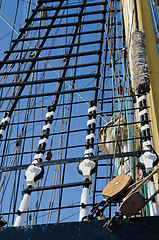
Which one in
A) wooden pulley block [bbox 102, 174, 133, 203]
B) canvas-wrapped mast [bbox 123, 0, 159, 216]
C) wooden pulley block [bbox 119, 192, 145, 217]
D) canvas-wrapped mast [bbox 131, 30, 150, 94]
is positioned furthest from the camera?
canvas-wrapped mast [bbox 131, 30, 150, 94]

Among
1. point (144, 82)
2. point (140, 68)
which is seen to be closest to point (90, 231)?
point (144, 82)

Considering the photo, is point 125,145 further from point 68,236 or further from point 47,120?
point 68,236

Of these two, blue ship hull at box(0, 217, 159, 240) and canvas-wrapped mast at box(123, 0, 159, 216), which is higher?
canvas-wrapped mast at box(123, 0, 159, 216)

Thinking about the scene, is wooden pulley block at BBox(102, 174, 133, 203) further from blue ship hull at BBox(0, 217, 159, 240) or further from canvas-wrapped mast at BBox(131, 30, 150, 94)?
canvas-wrapped mast at BBox(131, 30, 150, 94)

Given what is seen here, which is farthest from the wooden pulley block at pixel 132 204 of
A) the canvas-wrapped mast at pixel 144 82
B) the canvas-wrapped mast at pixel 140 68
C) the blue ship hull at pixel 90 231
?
the canvas-wrapped mast at pixel 140 68

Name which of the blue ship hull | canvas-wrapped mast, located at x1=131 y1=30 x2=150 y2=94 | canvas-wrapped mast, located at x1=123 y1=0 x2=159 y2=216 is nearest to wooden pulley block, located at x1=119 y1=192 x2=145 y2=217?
the blue ship hull

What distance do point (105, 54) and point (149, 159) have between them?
7.32m

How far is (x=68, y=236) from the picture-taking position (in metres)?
2.57

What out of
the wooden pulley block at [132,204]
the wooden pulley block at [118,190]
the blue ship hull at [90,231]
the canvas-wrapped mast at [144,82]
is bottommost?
the blue ship hull at [90,231]

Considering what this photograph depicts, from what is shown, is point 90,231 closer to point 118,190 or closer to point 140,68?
point 118,190

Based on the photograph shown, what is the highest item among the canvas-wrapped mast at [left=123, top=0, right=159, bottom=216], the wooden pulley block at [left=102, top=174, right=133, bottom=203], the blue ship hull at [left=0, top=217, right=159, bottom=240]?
the canvas-wrapped mast at [left=123, top=0, right=159, bottom=216]

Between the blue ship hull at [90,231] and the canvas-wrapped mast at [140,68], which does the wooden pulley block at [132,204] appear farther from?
the canvas-wrapped mast at [140,68]

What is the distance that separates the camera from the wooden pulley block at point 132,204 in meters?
2.52

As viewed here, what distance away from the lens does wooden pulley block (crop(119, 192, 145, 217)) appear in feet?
8.25
